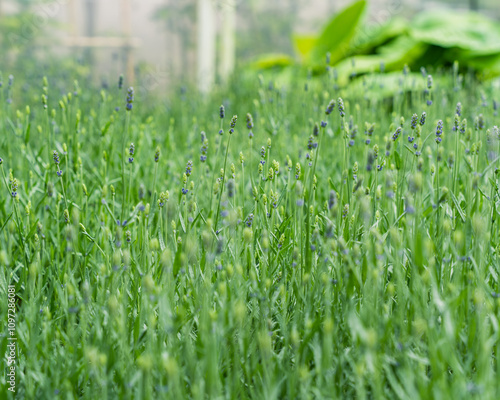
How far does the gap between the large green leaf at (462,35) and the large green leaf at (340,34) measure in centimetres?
65

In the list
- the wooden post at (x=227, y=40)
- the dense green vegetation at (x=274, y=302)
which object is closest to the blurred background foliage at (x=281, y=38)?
the wooden post at (x=227, y=40)

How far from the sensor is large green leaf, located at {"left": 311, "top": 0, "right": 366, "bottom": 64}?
5.50 m

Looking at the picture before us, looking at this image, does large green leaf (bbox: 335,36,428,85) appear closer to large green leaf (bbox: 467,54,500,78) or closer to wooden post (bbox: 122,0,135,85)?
large green leaf (bbox: 467,54,500,78)

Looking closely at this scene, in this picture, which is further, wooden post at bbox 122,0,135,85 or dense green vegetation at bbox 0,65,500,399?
wooden post at bbox 122,0,135,85

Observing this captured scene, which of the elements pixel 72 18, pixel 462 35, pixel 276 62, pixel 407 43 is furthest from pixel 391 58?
pixel 72 18

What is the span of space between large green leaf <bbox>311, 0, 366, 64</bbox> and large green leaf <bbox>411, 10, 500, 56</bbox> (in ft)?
2.12

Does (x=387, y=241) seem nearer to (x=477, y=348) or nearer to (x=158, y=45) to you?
(x=477, y=348)

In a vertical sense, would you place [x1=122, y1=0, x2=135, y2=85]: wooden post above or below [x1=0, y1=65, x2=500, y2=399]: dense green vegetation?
above

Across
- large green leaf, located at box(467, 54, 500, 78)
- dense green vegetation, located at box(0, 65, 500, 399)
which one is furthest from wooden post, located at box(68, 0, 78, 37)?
dense green vegetation, located at box(0, 65, 500, 399)

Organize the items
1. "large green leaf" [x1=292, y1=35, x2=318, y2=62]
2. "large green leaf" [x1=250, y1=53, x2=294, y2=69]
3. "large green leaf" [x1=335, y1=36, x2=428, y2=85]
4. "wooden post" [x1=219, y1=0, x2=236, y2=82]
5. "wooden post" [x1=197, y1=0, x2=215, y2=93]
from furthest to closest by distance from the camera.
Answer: "wooden post" [x1=219, y1=0, x2=236, y2=82] < "wooden post" [x1=197, y1=0, x2=215, y2=93] < "large green leaf" [x1=292, y1=35, x2=318, y2=62] < "large green leaf" [x1=250, y1=53, x2=294, y2=69] < "large green leaf" [x1=335, y1=36, x2=428, y2=85]

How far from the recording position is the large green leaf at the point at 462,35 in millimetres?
4848

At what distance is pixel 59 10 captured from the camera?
6.91m

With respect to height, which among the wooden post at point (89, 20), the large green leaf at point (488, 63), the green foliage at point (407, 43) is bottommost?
the large green leaf at point (488, 63)

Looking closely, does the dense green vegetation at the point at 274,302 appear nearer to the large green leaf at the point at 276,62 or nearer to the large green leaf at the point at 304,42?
the large green leaf at the point at 276,62
